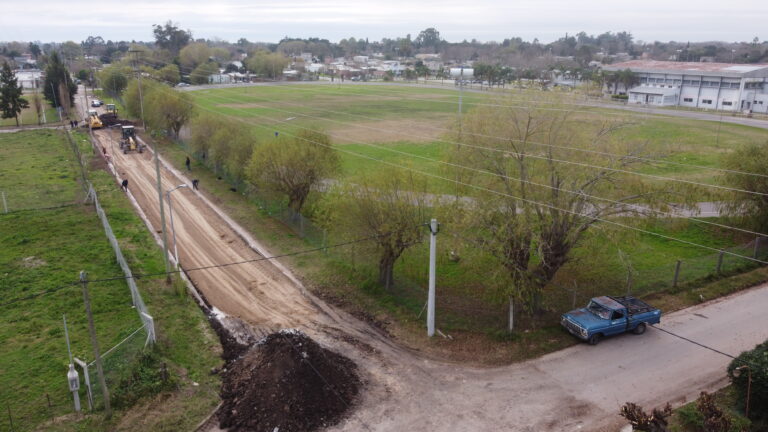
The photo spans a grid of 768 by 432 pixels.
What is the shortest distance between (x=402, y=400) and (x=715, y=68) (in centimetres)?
11369

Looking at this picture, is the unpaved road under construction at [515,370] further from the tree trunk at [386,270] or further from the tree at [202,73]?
the tree at [202,73]

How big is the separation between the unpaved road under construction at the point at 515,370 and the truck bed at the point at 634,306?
1.03 metres

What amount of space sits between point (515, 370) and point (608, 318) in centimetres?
464

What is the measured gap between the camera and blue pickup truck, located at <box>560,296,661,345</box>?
20.3m

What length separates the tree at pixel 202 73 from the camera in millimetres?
142562

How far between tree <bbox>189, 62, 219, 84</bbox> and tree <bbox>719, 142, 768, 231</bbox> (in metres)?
132

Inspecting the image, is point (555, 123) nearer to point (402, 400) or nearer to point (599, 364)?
point (599, 364)

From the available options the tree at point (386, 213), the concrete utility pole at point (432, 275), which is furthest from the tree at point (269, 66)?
the concrete utility pole at point (432, 275)

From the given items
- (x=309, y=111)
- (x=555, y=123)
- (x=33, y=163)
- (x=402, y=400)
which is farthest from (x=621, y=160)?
(x=309, y=111)

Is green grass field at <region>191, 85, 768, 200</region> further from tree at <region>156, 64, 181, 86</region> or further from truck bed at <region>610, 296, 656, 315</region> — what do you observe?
tree at <region>156, 64, 181, 86</region>

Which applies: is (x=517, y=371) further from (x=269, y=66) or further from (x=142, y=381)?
(x=269, y=66)

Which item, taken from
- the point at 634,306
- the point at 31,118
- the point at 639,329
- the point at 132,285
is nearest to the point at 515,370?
the point at 639,329

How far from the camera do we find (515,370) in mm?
18750

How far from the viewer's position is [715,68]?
341 ft
